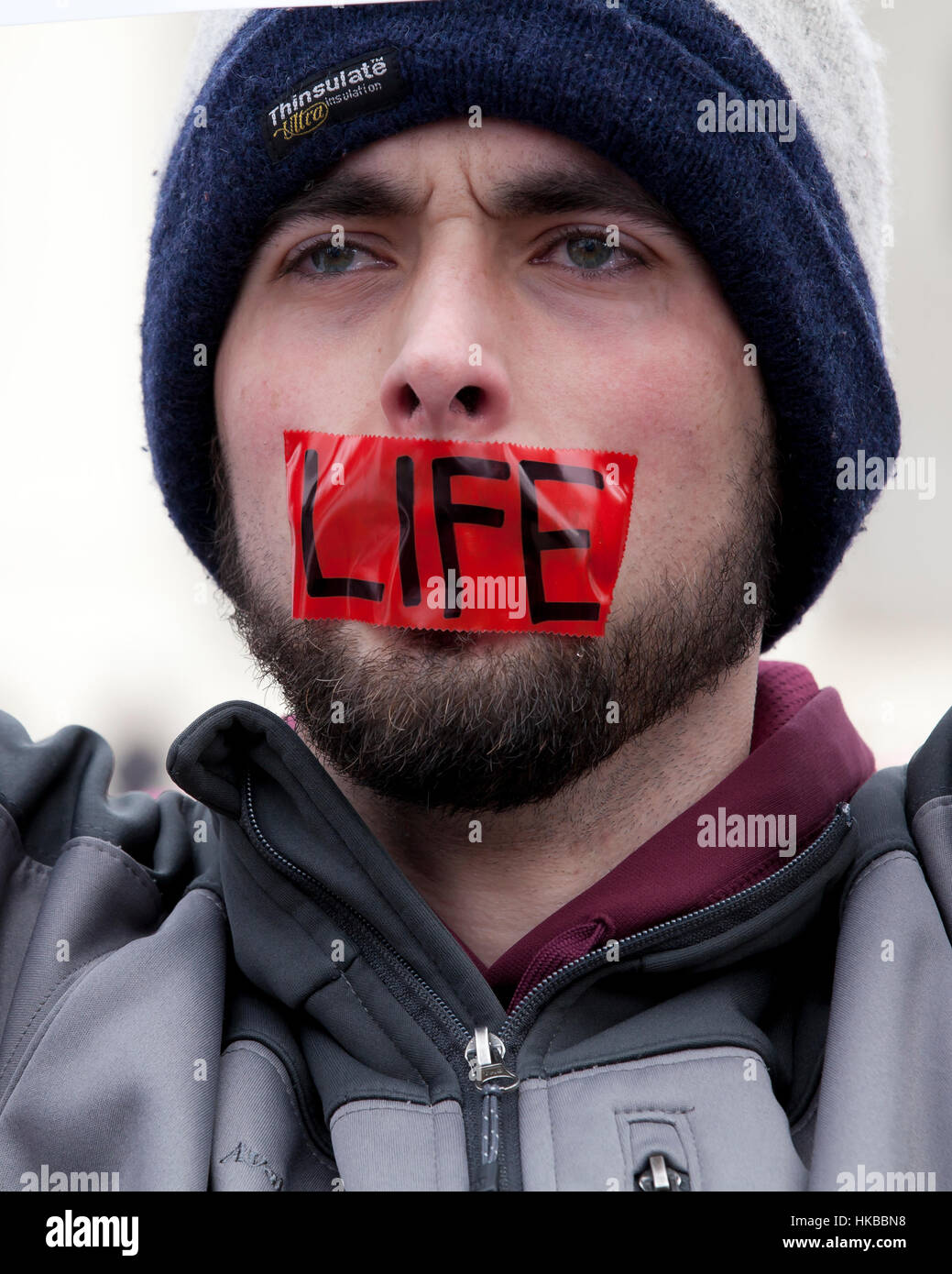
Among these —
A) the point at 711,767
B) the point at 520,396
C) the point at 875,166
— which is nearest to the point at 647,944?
the point at 711,767

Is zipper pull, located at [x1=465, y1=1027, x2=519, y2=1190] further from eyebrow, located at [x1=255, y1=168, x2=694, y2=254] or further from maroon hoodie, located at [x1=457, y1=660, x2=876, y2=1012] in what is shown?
eyebrow, located at [x1=255, y1=168, x2=694, y2=254]

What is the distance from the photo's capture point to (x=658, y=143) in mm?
1802

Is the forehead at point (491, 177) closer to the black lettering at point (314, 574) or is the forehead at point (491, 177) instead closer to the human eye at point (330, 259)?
the human eye at point (330, 259)

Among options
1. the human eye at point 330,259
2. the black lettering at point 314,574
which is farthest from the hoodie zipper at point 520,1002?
the human eye at point 330,259

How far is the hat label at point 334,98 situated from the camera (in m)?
1.83

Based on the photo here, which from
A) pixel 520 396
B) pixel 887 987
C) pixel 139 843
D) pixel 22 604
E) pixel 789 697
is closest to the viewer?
pixel 887 987

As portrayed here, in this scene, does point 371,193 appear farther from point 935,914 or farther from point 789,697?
point 935,914

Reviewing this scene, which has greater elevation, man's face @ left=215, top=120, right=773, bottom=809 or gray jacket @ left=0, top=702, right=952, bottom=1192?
man's face @ left=215, top=120, right=773, bottom=809

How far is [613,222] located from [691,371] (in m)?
0.25

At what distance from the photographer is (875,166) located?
2221 mm

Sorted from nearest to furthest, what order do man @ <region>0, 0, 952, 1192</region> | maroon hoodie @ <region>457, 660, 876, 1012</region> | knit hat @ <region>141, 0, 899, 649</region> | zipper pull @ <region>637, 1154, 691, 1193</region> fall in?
zipper pull @ <region>637, 1154, 691, 1193</region>
man @ <region>0, 0, 952, 1192</region>
maroon hoodie @ <region>457, 660, 876, 1012</region>
knit hat @ <region>141, 0, 899, 649</region>

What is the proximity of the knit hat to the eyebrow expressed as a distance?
A: 32mm

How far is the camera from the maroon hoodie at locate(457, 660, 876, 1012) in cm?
168

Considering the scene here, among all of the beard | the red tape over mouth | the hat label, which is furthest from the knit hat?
the red tape over mouth
